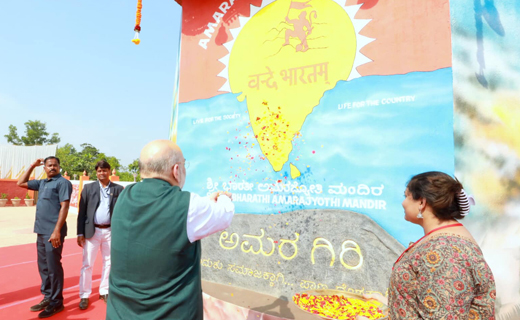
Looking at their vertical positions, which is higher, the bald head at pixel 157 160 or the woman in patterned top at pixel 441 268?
the bald head at pixel 157 160

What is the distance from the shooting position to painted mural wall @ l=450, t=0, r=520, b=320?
2.39 m

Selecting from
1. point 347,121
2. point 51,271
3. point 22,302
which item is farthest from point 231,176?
point 22,302

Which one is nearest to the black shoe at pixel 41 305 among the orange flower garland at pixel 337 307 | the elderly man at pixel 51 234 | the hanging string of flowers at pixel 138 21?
the elderly man at pixel 51 234

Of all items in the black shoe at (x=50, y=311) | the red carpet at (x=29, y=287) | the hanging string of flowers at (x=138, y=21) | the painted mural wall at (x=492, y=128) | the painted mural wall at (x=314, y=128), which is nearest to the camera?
the painted mural wall at (x=492, y=128)

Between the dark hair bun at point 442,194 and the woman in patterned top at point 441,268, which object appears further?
the dark hair bun at point 442,194

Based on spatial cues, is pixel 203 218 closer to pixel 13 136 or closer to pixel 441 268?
pixel 441 268

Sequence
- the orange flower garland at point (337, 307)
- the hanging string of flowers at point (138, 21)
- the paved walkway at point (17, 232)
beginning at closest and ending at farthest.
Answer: the orange flower garland at point (337, 307) < the hanging string of flowers at point (138, 21) < the paved walkway at point (17, 232)

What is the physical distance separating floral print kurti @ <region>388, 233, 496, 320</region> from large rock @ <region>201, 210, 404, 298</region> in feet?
5.71

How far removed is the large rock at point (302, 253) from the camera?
2838mm

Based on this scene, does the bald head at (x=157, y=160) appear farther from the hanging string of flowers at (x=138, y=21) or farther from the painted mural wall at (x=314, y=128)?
the hanging string of flowers at (x=138, y=21)

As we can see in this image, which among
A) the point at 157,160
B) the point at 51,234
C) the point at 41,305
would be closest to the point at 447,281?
the point at 157,160

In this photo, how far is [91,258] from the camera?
11.5ft

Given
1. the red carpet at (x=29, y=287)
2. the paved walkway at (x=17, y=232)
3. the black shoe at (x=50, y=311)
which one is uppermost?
the black shoe at (x=50, y=311)

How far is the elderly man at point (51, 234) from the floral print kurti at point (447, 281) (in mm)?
3501
